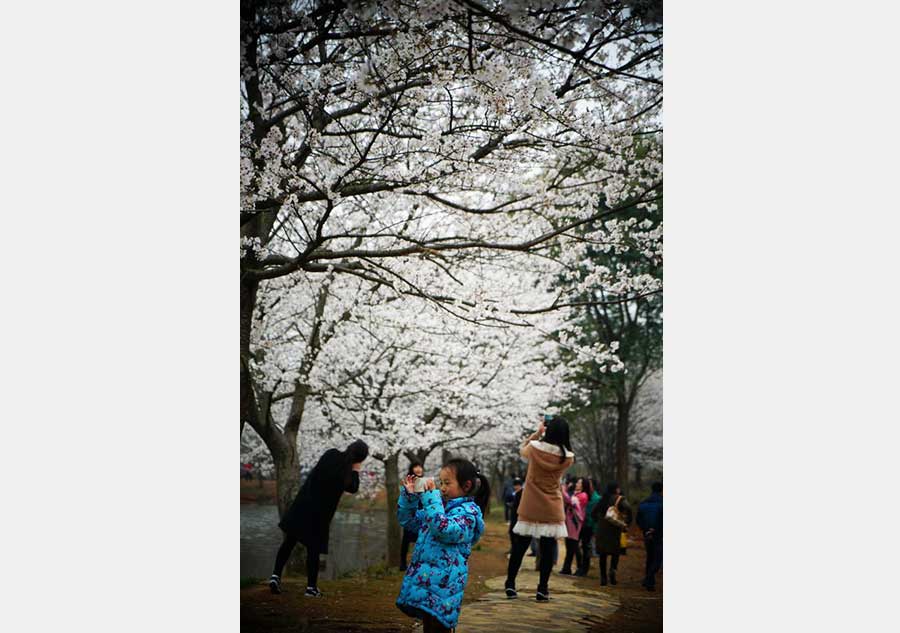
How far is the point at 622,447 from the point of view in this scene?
4863 mm

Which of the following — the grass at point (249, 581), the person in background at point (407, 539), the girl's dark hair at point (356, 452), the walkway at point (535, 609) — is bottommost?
the walkway at point (535, 609)

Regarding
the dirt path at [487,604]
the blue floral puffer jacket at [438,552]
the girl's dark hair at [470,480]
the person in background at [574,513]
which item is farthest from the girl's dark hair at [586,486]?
the blue floral puffer jacket at [438,552]

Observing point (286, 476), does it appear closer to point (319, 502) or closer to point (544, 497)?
point (319, 502)

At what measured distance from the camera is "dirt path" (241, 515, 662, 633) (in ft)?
14.9

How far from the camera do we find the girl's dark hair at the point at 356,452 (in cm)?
489

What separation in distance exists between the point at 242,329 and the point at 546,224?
1.84m

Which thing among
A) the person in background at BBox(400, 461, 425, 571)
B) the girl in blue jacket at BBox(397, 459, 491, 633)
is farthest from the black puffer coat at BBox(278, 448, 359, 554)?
the girl in blue jacket at BBox(397, 459, 491, 633)

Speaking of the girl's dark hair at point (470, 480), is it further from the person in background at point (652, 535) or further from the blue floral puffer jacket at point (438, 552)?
the person in background at point (652, 535)

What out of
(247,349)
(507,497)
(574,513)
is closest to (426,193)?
(247,349)

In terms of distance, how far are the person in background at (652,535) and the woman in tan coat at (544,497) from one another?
43 centimetres

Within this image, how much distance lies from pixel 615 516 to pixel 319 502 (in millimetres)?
1635

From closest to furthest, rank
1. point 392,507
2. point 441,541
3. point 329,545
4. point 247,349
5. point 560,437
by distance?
point 441,541, point 329,545, point 560,437, point 392,507, point 247,349

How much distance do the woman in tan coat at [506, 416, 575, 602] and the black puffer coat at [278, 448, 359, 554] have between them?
3.11 ft

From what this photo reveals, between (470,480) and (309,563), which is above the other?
(470,480)
